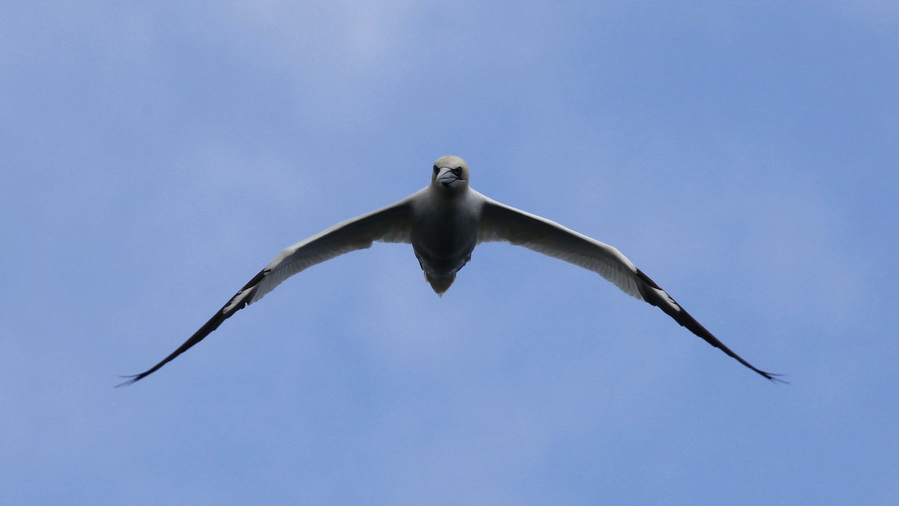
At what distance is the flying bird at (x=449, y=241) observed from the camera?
15.6 m

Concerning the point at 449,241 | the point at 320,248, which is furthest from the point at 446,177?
the point at 320,248

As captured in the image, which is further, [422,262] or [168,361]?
[422,262]

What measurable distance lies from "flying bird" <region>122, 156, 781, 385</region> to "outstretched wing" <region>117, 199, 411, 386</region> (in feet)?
0.05

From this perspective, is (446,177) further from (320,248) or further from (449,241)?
(320,248)

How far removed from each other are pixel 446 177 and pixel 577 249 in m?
3.13

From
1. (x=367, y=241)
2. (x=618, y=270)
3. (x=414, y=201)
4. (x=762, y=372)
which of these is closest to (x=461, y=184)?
(x=414, y=201)

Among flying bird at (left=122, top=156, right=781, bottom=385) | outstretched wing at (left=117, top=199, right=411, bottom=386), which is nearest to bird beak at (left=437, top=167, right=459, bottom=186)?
flying bird at (left=122, top=156, right=781, bottom=385)

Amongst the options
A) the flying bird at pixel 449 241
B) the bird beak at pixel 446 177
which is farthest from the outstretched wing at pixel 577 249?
the bird beak at pixel 446 177

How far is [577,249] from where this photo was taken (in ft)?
55.1

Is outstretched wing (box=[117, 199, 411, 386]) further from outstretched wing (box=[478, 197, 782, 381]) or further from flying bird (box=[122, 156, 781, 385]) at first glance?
outstretched wing (box=[478, 197, 782, 381])

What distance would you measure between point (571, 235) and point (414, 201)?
108 inches

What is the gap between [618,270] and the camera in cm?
1670

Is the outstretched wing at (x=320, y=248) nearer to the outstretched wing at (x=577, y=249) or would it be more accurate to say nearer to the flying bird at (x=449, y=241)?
the flying bird at (x=449, y=241)

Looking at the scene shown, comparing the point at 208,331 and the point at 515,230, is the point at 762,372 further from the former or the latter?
the point at 208,331
